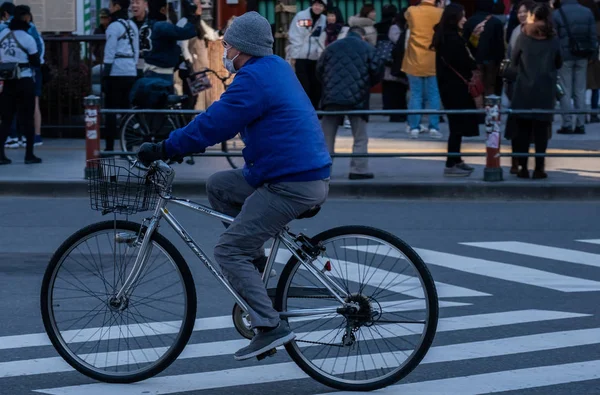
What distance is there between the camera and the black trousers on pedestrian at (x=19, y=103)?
14.8 m

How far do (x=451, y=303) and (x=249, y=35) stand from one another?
2.93 m

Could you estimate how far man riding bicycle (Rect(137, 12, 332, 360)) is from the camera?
554 cm

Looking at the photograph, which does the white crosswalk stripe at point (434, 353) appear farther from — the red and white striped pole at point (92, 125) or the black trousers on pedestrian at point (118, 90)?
the black trousers on pedestrian at point (118, 90)

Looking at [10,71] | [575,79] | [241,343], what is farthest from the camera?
[575,79]

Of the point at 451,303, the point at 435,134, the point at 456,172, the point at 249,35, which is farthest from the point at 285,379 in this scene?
the point at 435,134

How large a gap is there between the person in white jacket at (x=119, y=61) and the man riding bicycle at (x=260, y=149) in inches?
358

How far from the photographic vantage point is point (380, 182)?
13.1 metres

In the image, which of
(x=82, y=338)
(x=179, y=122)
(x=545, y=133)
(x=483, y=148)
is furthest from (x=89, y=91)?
(x=82, y=338)

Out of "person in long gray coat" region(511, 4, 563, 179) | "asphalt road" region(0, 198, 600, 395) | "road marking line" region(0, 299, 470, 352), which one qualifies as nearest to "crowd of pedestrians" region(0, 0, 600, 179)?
"person in long gray coat" region(511, 4, 563, 179)

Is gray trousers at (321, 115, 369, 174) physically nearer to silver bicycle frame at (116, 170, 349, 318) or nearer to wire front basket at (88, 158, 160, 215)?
silver bicycle frame at (116, 170, 349, 318)

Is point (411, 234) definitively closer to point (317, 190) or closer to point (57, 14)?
point (317, 190)

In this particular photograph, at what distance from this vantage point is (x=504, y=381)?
598 centimetres

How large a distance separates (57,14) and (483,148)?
6.56 m

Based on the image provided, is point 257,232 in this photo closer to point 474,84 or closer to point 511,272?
point 511,272
